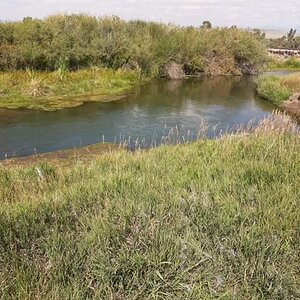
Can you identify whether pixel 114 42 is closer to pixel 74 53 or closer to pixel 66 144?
pixel 74 53

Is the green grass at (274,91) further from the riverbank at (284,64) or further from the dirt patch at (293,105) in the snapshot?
the riverbank at (284,64)

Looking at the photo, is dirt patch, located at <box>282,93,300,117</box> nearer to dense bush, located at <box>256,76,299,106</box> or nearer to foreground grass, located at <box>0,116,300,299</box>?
dense bush, located at <box>256,76,299,106</box>

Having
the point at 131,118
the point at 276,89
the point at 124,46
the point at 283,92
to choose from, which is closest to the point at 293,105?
the point at 283,92

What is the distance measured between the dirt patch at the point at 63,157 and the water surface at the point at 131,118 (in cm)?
61

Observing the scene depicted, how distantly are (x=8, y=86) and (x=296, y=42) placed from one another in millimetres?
69875

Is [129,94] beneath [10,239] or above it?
beneath

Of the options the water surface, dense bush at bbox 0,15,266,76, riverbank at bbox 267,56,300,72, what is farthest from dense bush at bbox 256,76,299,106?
riverbank at bbox 267,56,300,72

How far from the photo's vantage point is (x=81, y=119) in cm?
1614

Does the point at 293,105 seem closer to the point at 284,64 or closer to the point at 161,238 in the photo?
the point at 161,238

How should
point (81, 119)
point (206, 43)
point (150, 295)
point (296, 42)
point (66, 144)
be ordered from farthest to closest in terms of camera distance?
point (296, 42)
point (206, 43)
point (81, 119)
point (66, 144)
point (150, 295)

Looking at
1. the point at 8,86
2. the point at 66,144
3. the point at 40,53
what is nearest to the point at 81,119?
the point at 66,144

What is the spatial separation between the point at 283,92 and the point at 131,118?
10606 millimetres

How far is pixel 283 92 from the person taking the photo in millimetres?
22672

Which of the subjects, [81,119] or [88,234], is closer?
[88,234]
